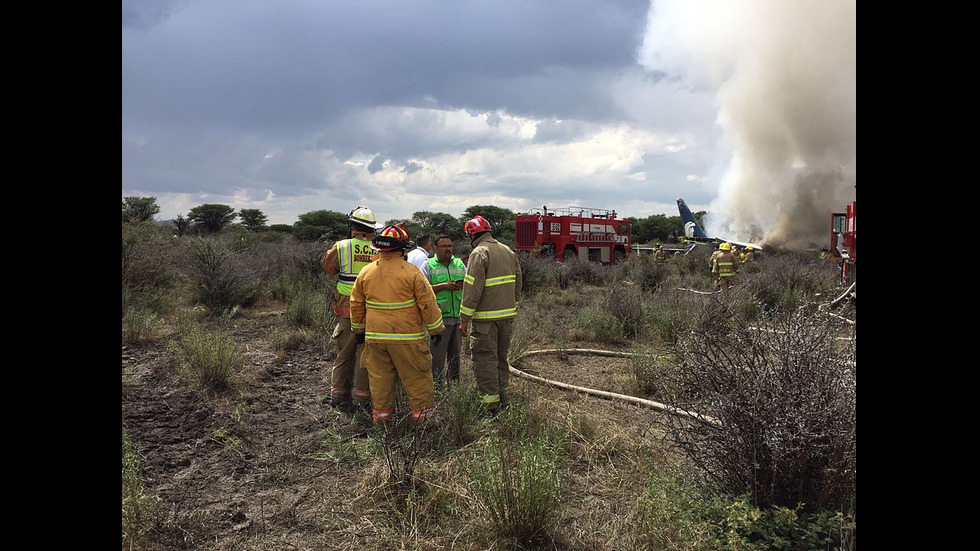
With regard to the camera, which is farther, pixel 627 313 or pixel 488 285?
pixel 627 313

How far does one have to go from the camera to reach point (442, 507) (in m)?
3.20

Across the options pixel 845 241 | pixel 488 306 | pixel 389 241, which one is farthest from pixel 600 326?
pixel 845 241

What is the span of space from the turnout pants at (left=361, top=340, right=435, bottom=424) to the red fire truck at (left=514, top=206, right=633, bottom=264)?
17.4 metres

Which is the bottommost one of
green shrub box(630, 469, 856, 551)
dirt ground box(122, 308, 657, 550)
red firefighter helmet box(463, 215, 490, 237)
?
dirt ground box(122, 308, 657, 550)

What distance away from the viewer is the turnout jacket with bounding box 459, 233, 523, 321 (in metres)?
4.98

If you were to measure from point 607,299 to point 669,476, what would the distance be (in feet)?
22.2

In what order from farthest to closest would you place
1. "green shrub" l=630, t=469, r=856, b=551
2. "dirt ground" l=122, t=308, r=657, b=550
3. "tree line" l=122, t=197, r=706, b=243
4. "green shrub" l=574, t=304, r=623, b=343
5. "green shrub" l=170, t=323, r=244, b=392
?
"tree line" l=122, t=197, r=706, b=243 < "green shrub" l=574, t=304, r=623, b=343 < "green shrub" l=170, t=323, r=244, b=392 < "dirt ground" l=122, t=308, r=657, b=550 < "green shrub" l=630, t=469, r=856, b=551

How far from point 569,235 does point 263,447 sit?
2016 cm

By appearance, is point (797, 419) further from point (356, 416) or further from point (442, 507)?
point (356, 416)

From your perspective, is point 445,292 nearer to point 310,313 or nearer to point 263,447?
point 263,447

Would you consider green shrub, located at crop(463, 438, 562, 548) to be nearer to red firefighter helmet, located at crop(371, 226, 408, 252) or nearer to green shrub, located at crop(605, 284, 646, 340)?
Result: red firefighter helmet, located at crop(371, 226, 408, 252)

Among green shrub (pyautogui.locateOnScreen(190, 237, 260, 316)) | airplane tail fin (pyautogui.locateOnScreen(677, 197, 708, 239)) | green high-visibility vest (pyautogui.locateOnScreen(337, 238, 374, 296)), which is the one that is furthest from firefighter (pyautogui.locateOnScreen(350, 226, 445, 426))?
airplane tail fin (pyautogui.locateOnScreen(677, 197, 708, 239))


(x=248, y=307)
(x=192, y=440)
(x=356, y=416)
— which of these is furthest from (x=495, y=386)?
(x=248, y=307)

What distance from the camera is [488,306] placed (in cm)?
507
